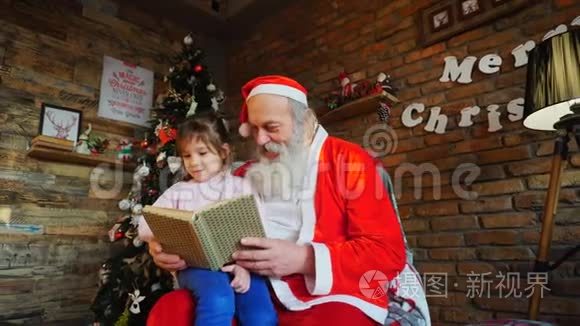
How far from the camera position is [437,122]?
2342 millimetres

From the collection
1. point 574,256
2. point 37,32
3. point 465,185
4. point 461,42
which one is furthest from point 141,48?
point 574,256

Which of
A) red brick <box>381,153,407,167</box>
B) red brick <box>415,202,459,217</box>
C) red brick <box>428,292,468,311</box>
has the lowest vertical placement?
red brick <box>428,292,468,311</box>

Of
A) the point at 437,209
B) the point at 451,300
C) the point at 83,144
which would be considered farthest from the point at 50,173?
the point at 451,300

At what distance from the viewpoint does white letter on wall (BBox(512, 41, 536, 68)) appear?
2.02 metres

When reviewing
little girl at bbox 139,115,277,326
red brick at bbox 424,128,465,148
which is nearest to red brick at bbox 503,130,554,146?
red brick at bbox 424,128,465,148

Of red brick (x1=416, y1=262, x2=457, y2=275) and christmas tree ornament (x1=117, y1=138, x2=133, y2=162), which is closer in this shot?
red brick (x1=416, y1=262, x2=457, y2=275)

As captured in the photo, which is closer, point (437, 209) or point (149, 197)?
point (437, 209)

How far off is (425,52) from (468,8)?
0.33m

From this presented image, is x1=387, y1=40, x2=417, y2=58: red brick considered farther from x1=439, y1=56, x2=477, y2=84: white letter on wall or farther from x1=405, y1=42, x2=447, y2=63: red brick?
x1=439, y1=56, x2=477, y2=84: white letter on wall

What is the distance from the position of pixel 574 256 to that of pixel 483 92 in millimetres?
917

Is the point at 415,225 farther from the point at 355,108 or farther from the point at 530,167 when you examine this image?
the point at 355,108

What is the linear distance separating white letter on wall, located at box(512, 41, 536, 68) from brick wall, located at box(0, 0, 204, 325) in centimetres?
273

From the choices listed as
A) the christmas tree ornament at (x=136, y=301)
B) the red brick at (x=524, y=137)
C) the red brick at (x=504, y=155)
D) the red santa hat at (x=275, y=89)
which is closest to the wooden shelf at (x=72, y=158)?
the christmas tree ornament at (x=136, y=301)

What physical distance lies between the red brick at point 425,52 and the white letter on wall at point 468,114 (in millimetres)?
424
